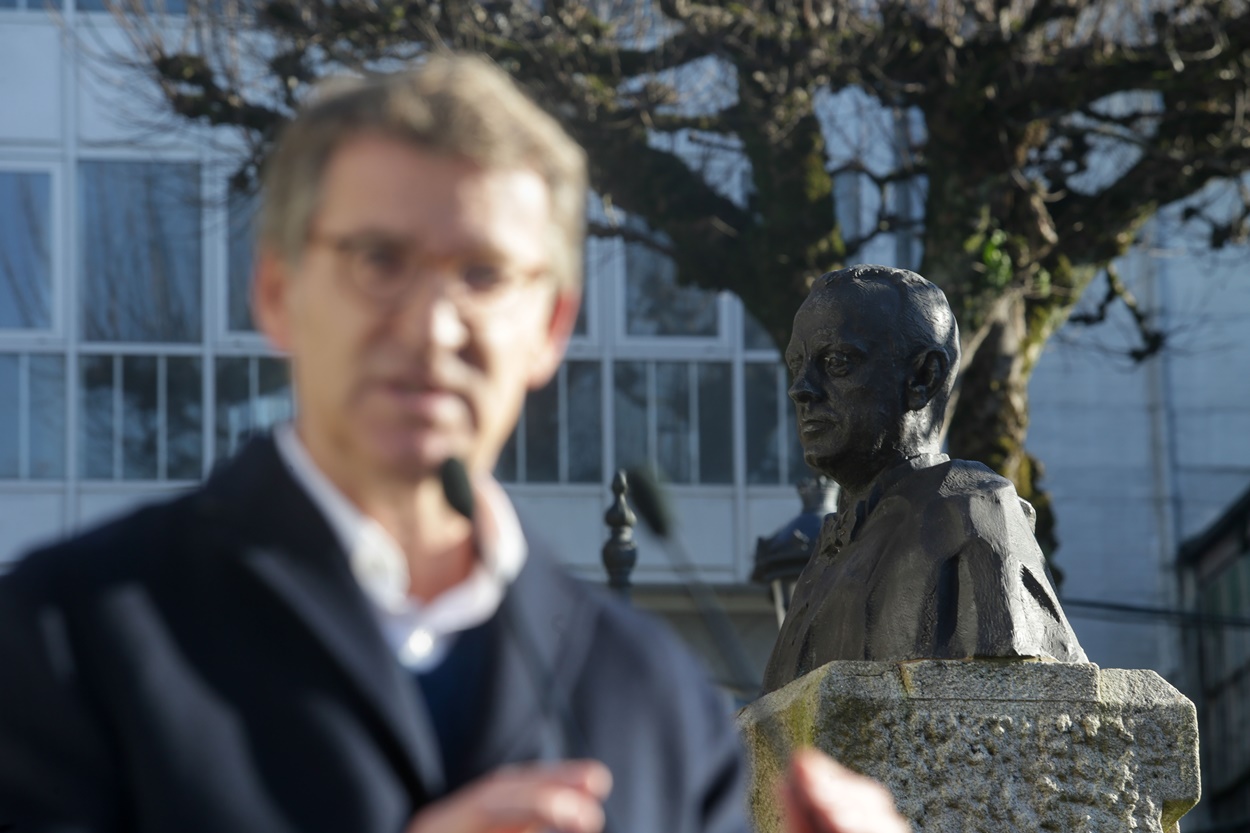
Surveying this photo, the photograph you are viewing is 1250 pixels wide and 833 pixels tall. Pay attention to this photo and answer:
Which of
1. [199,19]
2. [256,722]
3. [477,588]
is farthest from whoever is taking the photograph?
[199,19]

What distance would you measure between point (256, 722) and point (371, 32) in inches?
428

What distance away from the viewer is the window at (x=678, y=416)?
20.2 meters

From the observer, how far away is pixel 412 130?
1921 millimetres

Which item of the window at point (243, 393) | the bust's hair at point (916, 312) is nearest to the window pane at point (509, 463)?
the window at point (243, 393)

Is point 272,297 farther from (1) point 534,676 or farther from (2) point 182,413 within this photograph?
(2) point 182,413

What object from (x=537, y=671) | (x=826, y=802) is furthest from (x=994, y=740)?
(x=537, y=671)

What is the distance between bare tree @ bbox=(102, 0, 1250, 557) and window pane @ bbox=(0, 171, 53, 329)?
268 inches

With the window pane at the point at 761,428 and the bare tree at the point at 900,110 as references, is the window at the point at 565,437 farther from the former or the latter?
the bare tree at the point at 900,110

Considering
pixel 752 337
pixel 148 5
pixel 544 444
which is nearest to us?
pixel 148 5

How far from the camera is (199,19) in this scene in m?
13.5

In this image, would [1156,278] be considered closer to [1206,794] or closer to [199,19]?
[1206,794]

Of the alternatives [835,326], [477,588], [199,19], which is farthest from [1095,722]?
Result: [199,19]

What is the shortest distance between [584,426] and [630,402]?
0.52 m

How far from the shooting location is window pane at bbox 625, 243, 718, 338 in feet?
67.1
